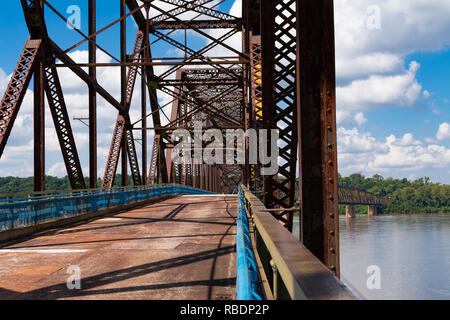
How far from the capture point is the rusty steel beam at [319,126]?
5141 millimetres

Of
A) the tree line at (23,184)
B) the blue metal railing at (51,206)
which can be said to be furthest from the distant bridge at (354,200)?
the blue metal railing at (51,206)

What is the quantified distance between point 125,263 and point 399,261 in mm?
83810

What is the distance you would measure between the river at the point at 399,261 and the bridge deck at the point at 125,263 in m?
44.4

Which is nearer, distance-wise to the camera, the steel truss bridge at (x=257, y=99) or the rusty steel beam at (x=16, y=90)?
the steel truss bridge at (x=257, y=99)

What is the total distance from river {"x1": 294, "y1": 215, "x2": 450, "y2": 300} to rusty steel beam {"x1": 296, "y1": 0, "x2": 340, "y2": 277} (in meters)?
49.0

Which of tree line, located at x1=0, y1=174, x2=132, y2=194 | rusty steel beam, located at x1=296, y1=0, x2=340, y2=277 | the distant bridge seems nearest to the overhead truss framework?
rusty steel beam, located at x1=296, y1=0, x2=340, y2=277

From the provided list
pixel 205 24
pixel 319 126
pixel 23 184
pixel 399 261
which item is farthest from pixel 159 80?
pixel 23 184

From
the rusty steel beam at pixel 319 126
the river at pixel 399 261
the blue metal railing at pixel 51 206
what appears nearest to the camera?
the rusty steel beam at pixel 319 126

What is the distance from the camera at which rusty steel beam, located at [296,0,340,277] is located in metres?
5.14

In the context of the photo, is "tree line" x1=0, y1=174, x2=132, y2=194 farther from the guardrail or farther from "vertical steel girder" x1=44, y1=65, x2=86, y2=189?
the guardrail

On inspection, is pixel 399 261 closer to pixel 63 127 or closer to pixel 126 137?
pixel 126 137

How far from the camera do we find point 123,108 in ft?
89.4

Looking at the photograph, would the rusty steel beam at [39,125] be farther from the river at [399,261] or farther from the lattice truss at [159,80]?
the river at [399,261]

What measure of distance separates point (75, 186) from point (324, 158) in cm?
1539
